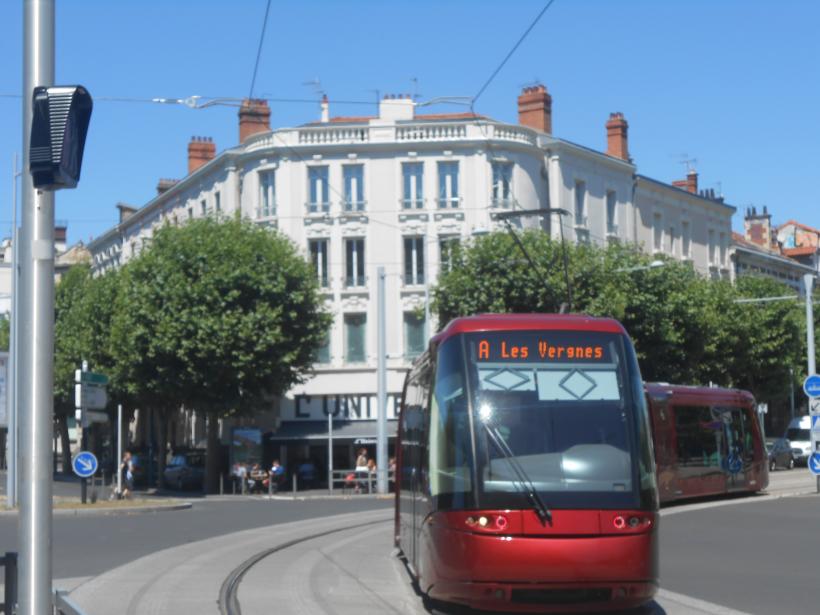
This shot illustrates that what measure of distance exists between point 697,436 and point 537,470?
2126 cm

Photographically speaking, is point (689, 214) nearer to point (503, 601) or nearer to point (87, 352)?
point (87, 352)

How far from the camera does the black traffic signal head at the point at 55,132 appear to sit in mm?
6215

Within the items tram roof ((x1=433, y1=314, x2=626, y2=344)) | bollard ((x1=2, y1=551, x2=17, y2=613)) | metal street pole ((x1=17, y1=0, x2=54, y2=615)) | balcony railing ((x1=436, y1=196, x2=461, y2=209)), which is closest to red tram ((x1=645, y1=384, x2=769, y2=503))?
tram roof ((x1=433, y1=314, x2=626, y2=344))

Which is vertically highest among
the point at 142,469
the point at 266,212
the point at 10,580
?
the point at 266,212

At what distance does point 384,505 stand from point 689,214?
36.5 meters

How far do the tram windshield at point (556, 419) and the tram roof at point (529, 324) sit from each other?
7 centimetres

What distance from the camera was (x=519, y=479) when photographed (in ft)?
36.4

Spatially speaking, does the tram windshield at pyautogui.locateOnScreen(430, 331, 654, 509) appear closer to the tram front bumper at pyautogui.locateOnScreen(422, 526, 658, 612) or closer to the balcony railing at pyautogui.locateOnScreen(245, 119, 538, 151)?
the tram front bumper at pyautogui.locateOnScreen(422, 526, 658, 612)

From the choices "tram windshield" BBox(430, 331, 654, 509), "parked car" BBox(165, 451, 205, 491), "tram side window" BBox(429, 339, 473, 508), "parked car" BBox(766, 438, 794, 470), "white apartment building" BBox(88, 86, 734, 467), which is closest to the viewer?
"tram windshield" BBox(430, 331, 654, 509)

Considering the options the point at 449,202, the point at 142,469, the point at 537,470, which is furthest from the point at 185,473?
the point at 537,470

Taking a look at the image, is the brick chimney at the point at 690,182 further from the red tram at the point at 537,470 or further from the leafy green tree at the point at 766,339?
the red tram at the point at 537,470

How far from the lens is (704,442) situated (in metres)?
31.8

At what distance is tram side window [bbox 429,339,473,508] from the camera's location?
36.9ft

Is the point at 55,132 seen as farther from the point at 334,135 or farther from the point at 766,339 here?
the point at 766,339
